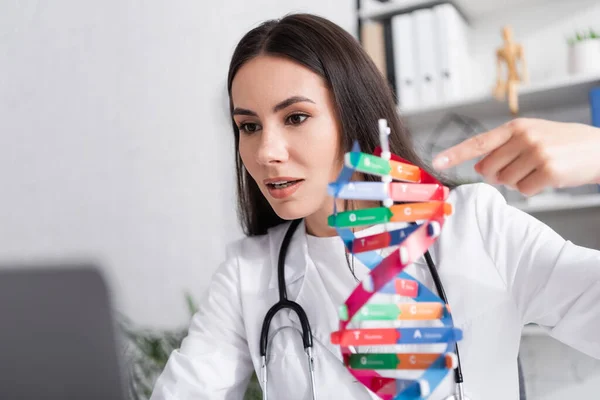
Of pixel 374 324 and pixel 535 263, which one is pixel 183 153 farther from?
pixel 535 263

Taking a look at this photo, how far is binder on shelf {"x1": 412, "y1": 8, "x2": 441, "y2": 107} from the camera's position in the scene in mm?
1788

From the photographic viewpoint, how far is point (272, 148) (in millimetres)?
873

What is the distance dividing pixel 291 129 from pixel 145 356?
2.40ft

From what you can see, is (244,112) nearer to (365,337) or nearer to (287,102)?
(287,102)

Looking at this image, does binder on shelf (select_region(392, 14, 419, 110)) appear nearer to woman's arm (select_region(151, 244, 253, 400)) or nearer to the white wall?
the white wall

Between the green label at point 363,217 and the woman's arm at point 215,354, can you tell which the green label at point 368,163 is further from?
the woman's arm at point 215,354

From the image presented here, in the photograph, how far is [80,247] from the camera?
1.20 meters

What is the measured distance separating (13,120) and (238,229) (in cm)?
89

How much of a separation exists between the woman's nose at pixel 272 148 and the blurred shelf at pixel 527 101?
3.16 ft

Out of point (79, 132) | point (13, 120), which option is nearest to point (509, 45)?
point (79, 132)

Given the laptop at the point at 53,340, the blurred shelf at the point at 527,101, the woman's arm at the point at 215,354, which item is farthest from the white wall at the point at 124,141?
the blurred shelf at the point at 527,101

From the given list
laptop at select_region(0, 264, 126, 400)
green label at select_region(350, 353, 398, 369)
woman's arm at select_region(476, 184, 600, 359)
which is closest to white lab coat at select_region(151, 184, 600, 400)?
woman's arm at select_region(476, 184, 600, 359)

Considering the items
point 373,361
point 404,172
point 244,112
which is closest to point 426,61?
point 244,112

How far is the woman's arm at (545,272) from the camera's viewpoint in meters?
0.81
